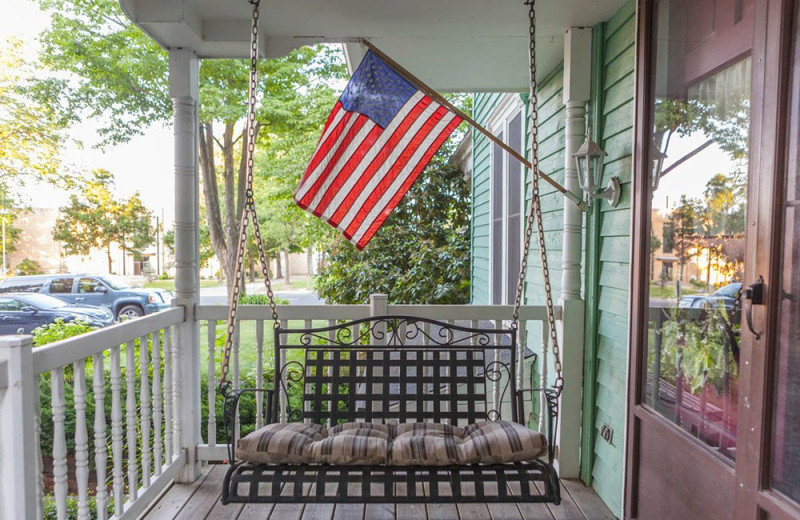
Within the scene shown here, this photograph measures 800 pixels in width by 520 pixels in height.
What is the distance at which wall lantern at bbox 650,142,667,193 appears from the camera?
2.17 meters

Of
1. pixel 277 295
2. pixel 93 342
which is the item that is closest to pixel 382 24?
pixel 93 342

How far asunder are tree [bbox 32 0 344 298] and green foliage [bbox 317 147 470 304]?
10.4ft

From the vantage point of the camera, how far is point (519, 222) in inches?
194

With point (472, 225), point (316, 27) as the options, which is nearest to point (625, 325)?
point (316, 27)

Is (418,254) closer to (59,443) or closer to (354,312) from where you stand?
(354,312)

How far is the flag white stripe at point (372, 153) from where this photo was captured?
2.85 metres

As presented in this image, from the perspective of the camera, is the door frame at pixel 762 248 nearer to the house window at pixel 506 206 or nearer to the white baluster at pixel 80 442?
the white baluster at pixel 80 442

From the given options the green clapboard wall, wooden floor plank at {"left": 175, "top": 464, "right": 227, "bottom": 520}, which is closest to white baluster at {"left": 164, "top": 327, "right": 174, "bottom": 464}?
wooden floor plank at {"left": 175, "top": 464, "right": 227, "bottom": 520}

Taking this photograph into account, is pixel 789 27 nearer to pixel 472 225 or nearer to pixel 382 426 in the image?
pixel 382 426

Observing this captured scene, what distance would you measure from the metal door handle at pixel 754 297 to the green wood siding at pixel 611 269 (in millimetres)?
917

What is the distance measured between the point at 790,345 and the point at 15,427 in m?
2.12

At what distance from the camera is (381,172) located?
2.88 metres

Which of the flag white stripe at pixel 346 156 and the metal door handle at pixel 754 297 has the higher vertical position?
the flag white stripe at pixel 346 156

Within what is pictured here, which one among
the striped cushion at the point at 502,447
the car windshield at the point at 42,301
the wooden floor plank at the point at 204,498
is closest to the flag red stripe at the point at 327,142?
the striped cushion at the point at 502,447
